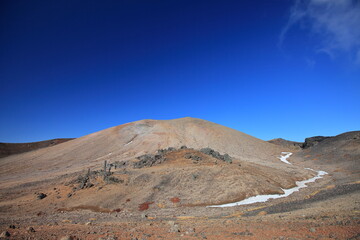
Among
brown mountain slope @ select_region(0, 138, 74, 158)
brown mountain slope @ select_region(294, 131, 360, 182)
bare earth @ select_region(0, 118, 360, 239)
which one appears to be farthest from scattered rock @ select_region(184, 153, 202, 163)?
brown mountain slope @ select_region(0, 138, 74, 158)

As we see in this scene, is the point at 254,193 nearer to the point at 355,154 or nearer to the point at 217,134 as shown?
the point at 355,154

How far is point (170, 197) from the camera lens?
2702 cm

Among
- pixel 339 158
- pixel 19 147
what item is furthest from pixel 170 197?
pixel 19 147

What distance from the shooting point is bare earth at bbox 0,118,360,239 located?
39.6 feet

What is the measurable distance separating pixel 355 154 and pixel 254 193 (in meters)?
44.1

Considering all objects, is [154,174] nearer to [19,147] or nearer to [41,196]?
[41,196]

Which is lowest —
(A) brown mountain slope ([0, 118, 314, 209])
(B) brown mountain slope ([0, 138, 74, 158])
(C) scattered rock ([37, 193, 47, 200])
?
(C) scattered rock ([37, 193, 47, 200])

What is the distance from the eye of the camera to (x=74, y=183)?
31.6 m

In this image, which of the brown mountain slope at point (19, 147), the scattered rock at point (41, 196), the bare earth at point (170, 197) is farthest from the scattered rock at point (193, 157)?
the brown mountain slope at point (19, 147)

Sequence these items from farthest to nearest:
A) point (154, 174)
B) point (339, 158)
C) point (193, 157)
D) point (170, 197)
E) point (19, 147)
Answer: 1. point (19, 147)
2. point (339, 158)
3. point (193, 157)
4. point (154, 174)
5. point (170, 197)

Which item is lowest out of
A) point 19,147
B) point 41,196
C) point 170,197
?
point 41,196

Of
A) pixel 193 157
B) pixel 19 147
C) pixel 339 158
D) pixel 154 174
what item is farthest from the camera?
pixel 19 147

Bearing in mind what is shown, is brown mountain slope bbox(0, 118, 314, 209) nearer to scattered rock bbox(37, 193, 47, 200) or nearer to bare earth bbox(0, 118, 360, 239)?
bare earth bbox(0, 118, 360, 239)

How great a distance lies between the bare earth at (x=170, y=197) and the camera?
12078mm
